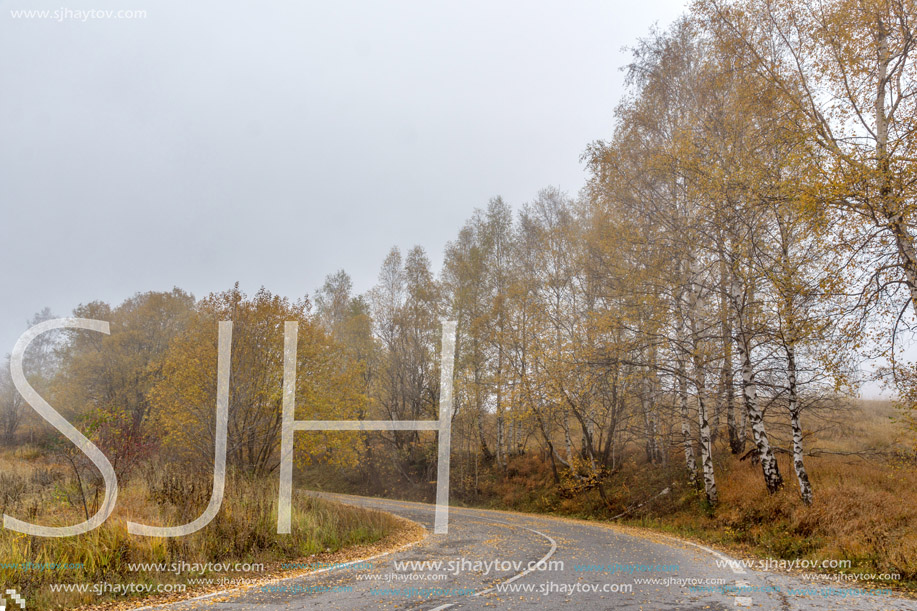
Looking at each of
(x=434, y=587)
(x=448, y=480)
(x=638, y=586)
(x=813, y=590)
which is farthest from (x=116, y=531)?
(x=448, y=480)

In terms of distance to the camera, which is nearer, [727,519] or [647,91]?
[727,519]

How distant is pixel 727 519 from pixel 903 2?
11826mm

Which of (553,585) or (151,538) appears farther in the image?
(151,538)

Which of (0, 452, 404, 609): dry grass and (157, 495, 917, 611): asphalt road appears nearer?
(157, 495, 917, 611): asphalt road

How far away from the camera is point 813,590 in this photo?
7.39 metres

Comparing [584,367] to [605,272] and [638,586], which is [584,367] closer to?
[605,272]

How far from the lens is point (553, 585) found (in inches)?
299

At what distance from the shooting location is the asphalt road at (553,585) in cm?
655

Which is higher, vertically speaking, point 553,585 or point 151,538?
point 151,538

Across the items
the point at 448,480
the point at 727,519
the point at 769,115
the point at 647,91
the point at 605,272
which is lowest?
the point at 448,480

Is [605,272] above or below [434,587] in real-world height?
above

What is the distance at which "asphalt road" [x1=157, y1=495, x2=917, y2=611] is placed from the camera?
6551 millimetres

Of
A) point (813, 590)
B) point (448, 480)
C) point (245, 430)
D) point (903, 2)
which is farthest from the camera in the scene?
point (448, 480)

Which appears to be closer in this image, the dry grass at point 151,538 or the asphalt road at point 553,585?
the asphalt road at point 553,585
